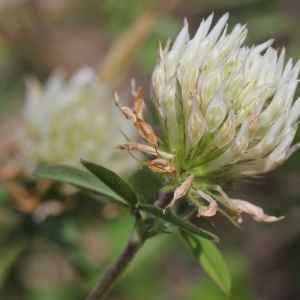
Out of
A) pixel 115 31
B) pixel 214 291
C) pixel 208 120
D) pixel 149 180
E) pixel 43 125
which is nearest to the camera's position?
pixel 208 120

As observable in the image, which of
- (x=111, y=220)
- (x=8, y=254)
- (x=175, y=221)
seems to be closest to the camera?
(x=175, y=221)

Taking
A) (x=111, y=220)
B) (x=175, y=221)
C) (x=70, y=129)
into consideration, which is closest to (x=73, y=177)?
(x=175, y=221)

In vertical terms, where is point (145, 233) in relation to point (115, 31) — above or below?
below

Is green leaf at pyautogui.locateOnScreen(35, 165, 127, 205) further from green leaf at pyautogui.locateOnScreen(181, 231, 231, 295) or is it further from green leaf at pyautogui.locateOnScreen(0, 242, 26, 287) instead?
green leaf at pyautogui.locateOnScreen(0, 242, 26, 287)

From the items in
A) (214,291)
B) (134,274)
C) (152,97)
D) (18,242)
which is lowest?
(214,291)

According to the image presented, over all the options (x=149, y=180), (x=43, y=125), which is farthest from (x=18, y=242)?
(x=149, y=180)

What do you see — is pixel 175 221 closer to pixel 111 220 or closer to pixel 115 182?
pixel 115 182

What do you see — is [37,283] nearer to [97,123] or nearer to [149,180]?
[97,123]
